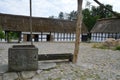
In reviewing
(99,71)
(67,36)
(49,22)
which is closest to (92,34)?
(67,36)

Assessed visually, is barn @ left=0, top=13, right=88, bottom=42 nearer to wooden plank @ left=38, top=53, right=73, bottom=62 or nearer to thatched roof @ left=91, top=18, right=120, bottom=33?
thatched roof @ left=91, top=18, right=120, bottom=33

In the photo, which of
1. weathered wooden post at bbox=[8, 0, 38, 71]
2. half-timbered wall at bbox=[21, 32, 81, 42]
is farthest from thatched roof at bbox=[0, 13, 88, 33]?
weathered wooden post at bbox=[8, 0, 38, 71]

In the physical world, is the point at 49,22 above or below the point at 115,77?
above

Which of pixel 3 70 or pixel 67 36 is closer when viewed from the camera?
pixel 3 70

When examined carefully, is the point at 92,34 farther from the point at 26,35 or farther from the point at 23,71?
the point at 23,71

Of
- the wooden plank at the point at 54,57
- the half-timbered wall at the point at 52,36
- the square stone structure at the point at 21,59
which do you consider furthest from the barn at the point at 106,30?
the square stone structure at the point at 21,59

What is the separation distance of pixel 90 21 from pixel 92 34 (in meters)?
9.68

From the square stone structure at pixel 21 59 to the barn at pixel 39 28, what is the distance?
23.6m

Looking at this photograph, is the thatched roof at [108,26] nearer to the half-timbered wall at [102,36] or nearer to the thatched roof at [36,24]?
the half-timbered wall at [102,36]

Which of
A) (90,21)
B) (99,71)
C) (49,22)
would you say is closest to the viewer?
(99,71)

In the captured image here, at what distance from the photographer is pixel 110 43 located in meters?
19.3

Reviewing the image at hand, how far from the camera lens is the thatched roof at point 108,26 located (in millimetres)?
33156

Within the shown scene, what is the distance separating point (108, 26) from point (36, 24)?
1255cm

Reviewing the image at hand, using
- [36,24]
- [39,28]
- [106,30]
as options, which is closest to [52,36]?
[39,28]
